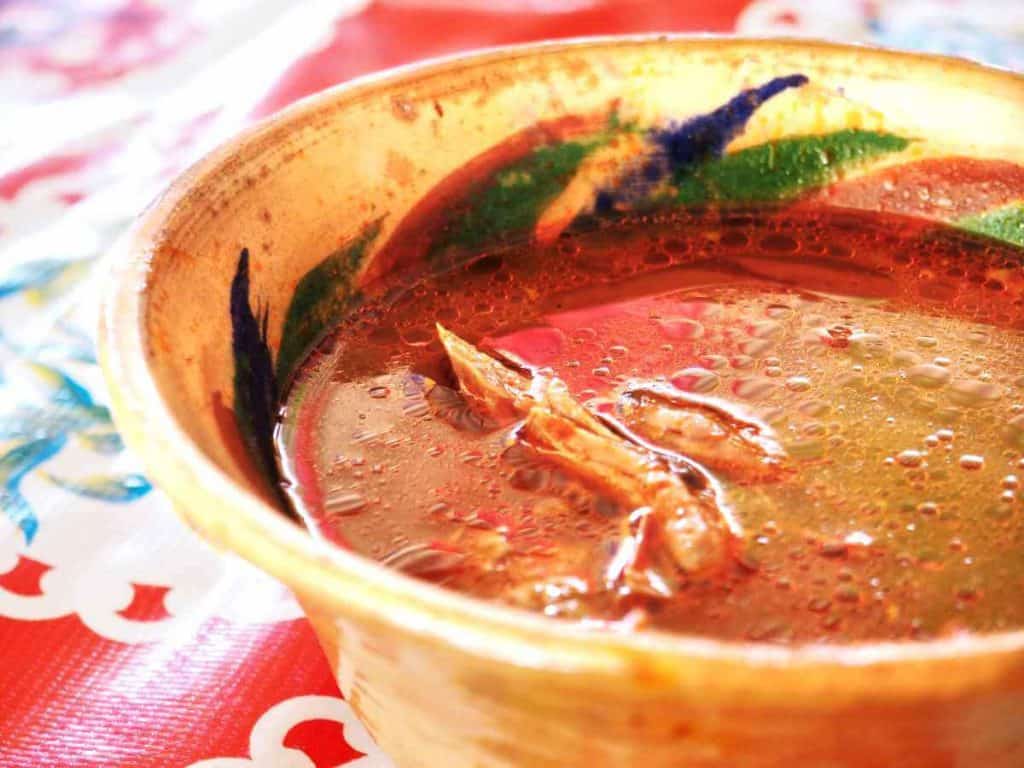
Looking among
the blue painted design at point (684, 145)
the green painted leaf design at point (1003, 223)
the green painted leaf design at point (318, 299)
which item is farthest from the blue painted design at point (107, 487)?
the green painted leaf design at point (1003, 223)

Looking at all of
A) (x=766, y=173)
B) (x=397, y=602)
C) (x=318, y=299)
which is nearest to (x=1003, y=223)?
(x=766, y=173)

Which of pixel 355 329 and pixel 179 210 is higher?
pixel 179 210

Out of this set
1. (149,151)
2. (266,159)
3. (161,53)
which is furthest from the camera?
(161,53)

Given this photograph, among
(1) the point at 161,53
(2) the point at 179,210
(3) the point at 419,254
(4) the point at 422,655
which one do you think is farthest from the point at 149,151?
(4) the point at 422,655

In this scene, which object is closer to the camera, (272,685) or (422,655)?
(422,655)

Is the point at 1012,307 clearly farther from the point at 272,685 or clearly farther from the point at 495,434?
the point at 272,685

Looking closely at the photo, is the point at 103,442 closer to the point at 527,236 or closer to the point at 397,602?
the point at 527,236

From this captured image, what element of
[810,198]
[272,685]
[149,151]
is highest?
[149,151]
